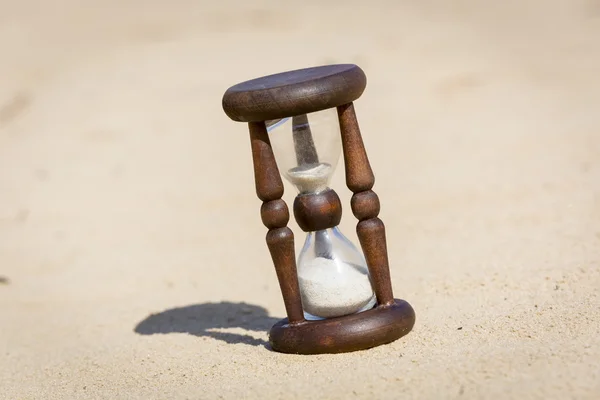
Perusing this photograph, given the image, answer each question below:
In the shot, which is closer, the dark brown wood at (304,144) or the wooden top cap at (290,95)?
the wooden top cap at (290,95)

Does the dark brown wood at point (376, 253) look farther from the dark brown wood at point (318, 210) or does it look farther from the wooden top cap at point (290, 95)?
the wooden top cap at point (290, 95)

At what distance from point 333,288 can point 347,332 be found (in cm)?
17

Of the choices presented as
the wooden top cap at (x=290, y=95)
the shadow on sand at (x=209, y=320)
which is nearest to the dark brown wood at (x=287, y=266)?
the wooden top cap at (x=290, y=95)

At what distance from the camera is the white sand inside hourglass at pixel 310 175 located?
3281mm

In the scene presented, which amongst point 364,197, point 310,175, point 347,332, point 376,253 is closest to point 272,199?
point 310,175

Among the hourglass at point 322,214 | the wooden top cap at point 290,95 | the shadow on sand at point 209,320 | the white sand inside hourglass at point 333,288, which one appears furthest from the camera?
the shadow on sand at point 209,320

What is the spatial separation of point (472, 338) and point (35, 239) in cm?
383

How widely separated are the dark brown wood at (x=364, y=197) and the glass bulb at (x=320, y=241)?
4 cm

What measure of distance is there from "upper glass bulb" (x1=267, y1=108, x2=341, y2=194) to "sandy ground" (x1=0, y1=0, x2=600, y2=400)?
64 centimetres

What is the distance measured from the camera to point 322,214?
3.31 m

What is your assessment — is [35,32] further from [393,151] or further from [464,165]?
[464,165]

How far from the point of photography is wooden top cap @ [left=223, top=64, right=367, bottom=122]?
123 inches

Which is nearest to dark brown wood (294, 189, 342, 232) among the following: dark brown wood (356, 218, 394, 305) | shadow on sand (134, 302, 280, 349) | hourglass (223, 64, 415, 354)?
hourglass (223, 64, 415, 354)

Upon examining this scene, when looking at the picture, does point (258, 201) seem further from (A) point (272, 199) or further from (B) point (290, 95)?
(B) point (290, 95)
